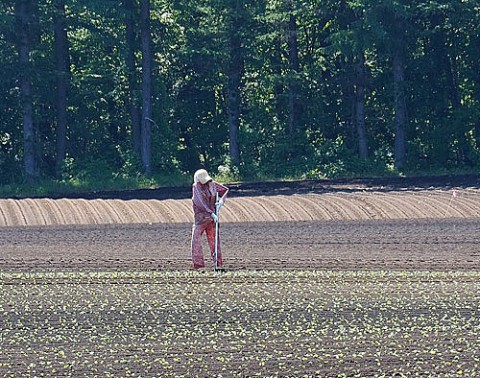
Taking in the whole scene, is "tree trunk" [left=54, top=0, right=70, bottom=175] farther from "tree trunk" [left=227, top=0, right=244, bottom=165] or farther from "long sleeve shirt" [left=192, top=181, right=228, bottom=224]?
"long sleeve shirt" [left=192, top=181, right=228, bottom=224]

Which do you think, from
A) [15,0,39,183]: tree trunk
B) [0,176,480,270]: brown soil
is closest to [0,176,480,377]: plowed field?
[0,176,480,270]: brown soil

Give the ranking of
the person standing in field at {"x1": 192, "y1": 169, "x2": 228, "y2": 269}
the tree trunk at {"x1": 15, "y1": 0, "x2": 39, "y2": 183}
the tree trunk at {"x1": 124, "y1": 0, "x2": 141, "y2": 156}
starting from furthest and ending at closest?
the tree trunk at {"x1": 124, "y1": 0, "x2": 141, "y2": 156}, the tree trunk at {"x1": 15, "y1": 0, "x2": 39, "y2": 183}, the person standing in field at {"x1": 192, "y1": 169, "x2": 228, "y2": 269}

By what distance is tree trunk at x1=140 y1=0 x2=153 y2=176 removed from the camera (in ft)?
132

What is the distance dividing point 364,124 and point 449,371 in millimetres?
32008

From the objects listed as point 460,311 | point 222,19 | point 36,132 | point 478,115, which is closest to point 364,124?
point 478,115

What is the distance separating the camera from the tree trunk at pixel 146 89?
132ft

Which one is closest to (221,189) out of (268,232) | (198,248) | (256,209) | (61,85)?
(198,248)

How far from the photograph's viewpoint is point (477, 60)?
42188mm

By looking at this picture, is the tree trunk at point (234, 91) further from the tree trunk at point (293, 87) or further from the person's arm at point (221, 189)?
the person's arm at point (221, 189)

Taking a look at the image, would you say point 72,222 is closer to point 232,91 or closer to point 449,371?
point 449,371

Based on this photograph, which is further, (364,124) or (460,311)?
(364,124)

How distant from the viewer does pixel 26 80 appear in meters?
39.3

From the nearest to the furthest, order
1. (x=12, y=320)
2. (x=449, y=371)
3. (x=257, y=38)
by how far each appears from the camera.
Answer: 1. (x=449, y=371)
2. (x=12, y=320)
3. (x=257, y=38)

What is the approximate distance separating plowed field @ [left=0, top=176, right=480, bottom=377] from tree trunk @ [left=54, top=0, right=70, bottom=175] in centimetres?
1747
